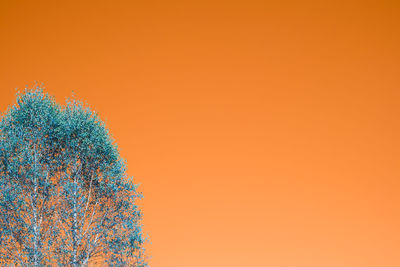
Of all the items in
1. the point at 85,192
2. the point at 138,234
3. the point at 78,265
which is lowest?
the point at 78,265

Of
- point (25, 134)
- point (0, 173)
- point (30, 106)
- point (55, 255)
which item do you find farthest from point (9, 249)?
point (30, 106)

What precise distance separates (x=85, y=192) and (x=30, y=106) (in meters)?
4.84

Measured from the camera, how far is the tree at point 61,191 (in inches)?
759

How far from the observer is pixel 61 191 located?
20.2m

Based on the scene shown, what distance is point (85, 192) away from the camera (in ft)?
69.6

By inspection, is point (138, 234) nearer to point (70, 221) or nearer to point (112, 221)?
point (112, 221)

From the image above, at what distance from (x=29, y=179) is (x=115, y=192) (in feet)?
13.0

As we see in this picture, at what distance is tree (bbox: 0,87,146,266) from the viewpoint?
1928 cm

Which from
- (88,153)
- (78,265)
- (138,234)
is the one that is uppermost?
(88,153)

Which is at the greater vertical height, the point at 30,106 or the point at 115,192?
the point at 30,106

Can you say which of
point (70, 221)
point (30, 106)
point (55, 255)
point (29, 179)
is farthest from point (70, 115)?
point (55, 255)

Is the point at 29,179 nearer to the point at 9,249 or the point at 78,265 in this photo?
the point at 9,249

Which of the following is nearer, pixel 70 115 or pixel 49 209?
pixel 49 209

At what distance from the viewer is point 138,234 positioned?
21062 mm
